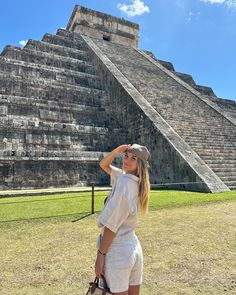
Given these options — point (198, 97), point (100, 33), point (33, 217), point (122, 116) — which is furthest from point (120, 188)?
point (100, 33)

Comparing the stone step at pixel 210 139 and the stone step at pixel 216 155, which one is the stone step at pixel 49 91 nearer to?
the stone step at pixel 210 139

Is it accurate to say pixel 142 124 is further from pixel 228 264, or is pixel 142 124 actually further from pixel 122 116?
pixel 228 264

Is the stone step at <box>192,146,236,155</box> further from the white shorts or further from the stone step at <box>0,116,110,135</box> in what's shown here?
the white shorts

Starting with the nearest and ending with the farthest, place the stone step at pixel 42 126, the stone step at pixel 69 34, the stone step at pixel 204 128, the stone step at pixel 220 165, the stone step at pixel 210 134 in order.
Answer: the stone step at pixel 42 126
the stone step at pixel 220 165
the stone step at pixel 210 134
the stone step at pixel 204 128
the stone step at pixel 69 34

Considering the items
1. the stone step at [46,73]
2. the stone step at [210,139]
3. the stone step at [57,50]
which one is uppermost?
the stone step at [57,50]

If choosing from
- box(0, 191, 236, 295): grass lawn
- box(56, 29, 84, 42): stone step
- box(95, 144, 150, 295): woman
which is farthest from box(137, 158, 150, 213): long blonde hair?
box(56, 29, 84, 42): stone step

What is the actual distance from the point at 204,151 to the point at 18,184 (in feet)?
26.0

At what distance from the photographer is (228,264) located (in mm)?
4383

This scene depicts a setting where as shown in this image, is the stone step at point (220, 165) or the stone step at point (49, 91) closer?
the stone step at point (220, 165)

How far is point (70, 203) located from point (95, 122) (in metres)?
7.63

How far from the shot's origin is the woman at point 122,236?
225 centimetres

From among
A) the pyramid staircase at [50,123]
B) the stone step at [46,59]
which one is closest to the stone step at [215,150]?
the pyramid staircase at [50,123]

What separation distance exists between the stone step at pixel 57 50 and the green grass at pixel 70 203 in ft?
44.9

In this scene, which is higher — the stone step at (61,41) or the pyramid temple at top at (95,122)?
the stone step at (61,41)
